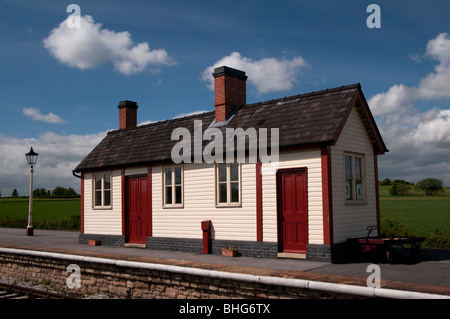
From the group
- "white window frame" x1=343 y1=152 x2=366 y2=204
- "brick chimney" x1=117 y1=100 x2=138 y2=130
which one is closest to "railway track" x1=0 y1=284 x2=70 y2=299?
"white window frame" x1=343 y1=152 x2=366 y2=204

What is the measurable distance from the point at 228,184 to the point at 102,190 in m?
6.26

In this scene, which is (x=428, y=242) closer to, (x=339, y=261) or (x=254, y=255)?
(x=339, y=261)

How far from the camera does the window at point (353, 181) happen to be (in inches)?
500

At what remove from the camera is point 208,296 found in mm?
9406

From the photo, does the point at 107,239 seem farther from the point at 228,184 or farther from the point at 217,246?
the point at 228,184

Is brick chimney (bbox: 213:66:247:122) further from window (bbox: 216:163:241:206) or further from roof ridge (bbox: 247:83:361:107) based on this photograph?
window (bbox: 216:163:241:206)

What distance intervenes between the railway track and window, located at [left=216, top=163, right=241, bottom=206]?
5207 millimetres

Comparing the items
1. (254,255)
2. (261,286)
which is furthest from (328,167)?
(261,286)

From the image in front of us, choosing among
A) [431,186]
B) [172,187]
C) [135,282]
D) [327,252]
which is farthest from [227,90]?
[431,186]

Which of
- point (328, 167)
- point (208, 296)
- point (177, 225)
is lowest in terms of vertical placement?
point (208, 296)

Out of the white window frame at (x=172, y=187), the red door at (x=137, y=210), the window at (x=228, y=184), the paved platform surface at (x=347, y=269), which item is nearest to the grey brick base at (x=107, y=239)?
the red door at (x=137, y=210)

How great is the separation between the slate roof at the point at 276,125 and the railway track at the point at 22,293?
18.0ft

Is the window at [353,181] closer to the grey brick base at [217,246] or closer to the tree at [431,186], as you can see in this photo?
the grey brick base at [217,246]
